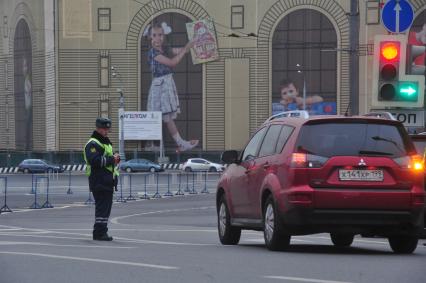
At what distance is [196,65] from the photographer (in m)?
83.8

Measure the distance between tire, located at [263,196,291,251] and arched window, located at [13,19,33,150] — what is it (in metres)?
76.4

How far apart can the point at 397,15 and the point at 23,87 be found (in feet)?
243

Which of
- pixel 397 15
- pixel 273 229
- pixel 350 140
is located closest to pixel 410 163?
pixel 350 140

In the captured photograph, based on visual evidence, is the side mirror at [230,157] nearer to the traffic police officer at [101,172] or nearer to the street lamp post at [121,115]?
the traffic police officer at [101,172]

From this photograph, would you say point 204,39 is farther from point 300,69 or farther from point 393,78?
point 393,78

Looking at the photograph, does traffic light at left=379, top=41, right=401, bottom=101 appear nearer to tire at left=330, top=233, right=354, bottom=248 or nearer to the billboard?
tire at left=330, top=233, right=354, bottom=248

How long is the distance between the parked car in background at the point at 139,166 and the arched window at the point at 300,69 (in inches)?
448

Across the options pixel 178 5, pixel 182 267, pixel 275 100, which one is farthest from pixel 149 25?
pixel 182 267

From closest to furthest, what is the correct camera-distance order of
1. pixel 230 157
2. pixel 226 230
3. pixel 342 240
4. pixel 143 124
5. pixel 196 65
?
pixel 230 157 → pixel 342 240 → pixel 226 230 → pixel 143 124 → pixel 196 65

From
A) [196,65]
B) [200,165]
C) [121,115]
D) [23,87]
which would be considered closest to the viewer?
[200,165]

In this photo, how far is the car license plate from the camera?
11180 mm

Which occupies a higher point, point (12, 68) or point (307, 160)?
point (12, 68)

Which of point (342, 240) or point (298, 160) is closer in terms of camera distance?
point (298, 160)

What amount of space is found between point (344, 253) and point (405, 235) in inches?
31.8
